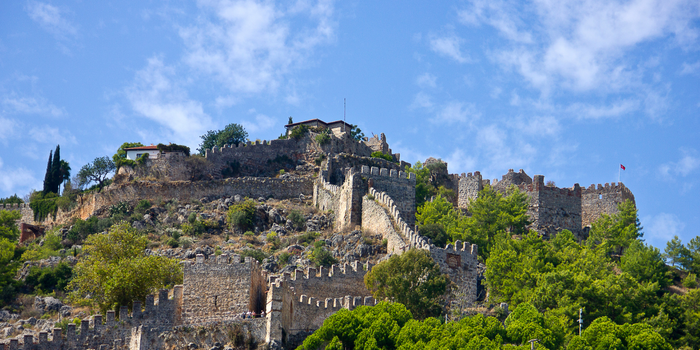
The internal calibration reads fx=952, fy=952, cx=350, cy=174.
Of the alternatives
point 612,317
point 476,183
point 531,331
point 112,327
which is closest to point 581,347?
point 531,331

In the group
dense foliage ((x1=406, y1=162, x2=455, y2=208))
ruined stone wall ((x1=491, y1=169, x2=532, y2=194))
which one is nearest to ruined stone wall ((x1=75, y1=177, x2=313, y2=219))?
dense foliage ((x1=406, y1=162, x2=455, y2=208))

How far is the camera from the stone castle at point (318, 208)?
48031mm

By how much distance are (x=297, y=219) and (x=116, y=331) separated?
2442 centimetres

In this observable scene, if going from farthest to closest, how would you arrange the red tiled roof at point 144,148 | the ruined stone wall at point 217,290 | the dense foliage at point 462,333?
the red tiled roof at point 144,148
the ruined stone wall at point 217,290
the dense foliage at point 462,333

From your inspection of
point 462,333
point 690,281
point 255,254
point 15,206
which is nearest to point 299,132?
point 255,254

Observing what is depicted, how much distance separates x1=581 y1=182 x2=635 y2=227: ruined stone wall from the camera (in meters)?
76.0

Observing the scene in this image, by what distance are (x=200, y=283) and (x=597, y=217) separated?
38.3 m

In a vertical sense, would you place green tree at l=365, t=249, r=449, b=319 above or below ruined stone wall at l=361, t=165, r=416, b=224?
below

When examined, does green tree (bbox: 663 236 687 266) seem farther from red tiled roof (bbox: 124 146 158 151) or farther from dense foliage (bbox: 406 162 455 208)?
red tiled roof (bbox: 124 146 158 151)

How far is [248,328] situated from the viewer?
4691cm

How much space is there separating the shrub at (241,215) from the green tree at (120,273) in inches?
448

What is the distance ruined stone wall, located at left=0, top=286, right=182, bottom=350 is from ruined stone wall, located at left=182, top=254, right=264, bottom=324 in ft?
2.76

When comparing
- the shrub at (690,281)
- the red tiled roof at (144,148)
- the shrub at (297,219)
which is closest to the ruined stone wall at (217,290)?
the shrub at (297,219)

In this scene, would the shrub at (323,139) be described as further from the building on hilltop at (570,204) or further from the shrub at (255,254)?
the shrub at (255,254)
